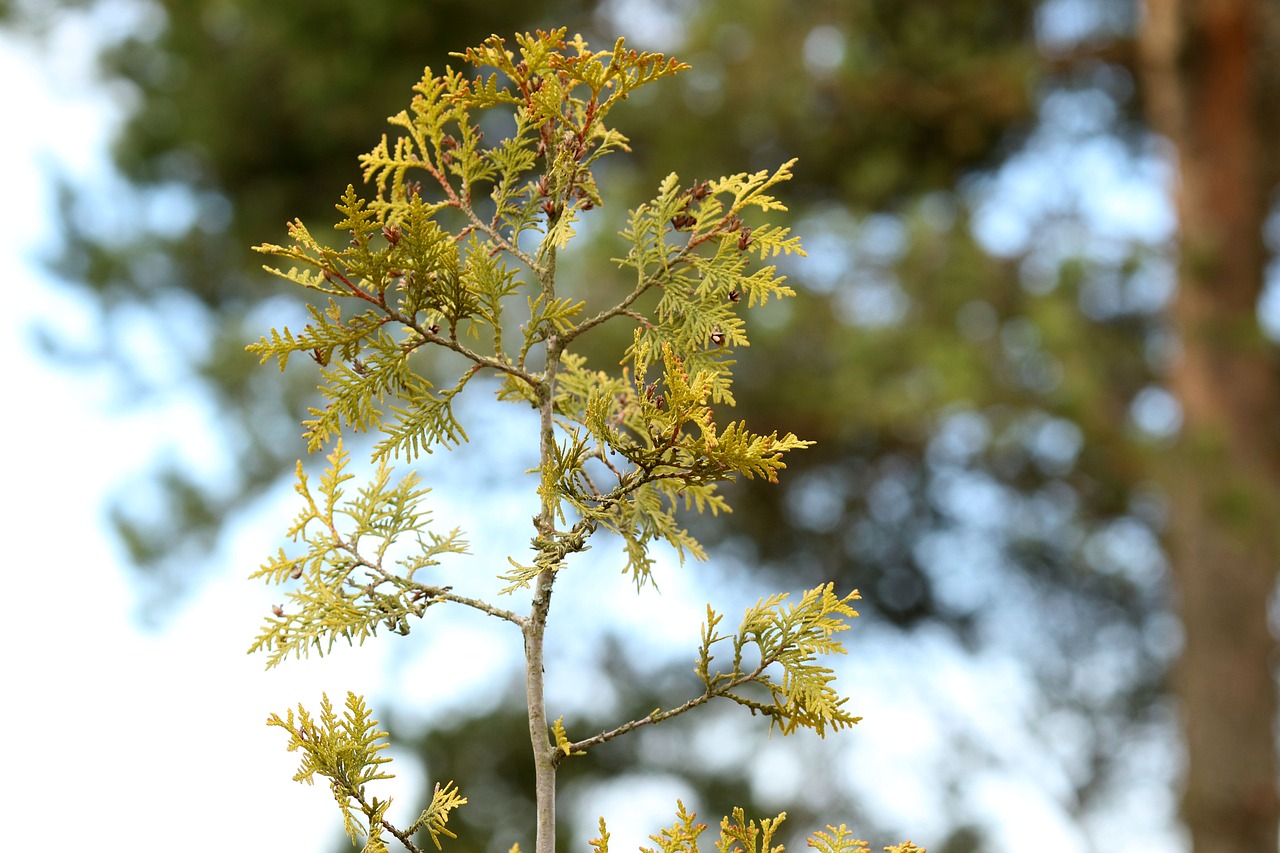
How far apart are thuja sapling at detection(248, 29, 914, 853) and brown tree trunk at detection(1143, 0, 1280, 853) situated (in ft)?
15.5

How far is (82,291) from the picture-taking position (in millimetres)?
9211

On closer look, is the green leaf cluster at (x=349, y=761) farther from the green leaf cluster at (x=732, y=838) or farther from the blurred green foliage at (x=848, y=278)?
the blurred green foliage at (x=848, y=278)

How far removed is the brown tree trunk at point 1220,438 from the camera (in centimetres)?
572

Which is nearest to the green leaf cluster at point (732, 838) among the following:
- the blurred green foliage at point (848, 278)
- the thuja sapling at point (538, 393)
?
the thuja sapling at point (538, 393)

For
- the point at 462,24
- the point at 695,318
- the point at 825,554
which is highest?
the point at 462,24

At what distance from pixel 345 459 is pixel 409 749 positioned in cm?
623

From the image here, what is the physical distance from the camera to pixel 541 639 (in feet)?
4.62

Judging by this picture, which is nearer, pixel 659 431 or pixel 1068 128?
pixel 659 431

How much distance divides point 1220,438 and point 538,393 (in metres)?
5.03

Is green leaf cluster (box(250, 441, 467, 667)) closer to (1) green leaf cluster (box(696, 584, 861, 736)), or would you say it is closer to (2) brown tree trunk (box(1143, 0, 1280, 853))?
(1) green leaf cluster (box(696, 584, 861, 736))

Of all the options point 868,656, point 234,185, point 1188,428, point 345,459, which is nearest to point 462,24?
point 234,185

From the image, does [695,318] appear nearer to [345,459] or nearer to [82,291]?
[345,459]

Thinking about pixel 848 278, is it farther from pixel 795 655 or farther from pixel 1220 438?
pixel 795 655

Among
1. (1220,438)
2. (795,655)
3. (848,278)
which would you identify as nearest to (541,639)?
(795,655)
